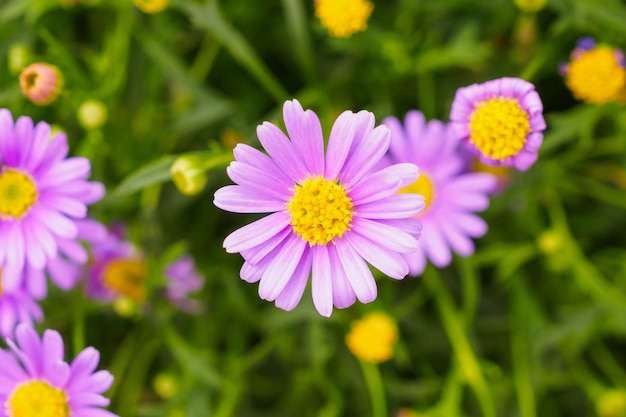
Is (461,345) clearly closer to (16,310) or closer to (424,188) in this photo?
(424,188)

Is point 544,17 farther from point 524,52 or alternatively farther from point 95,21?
point 95,21

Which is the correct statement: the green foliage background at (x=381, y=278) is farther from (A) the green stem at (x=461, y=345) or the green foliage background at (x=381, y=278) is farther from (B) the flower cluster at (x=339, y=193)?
(B) the flower cluster at (x=339, y=193)

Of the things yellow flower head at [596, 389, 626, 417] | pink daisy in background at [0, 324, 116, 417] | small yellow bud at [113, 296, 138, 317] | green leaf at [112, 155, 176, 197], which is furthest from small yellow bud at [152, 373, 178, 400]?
yellow flower head at [596, 389, 626, 417]

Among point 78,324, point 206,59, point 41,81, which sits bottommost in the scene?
point 78,324

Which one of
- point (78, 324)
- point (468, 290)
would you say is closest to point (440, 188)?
point (468, 290)

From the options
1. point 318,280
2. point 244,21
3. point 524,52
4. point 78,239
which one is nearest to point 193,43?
point 244,21

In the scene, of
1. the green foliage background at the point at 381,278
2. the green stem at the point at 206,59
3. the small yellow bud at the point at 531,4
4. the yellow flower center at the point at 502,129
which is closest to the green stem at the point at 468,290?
the green foliage background at the point at 381,278
